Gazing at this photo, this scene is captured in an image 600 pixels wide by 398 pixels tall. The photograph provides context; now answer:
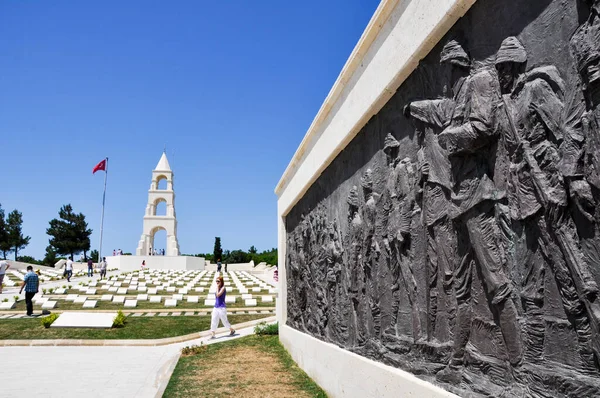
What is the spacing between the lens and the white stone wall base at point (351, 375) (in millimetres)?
4200

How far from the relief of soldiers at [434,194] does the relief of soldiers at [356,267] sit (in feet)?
5.73

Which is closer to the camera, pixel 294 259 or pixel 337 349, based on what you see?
pixel 337 349

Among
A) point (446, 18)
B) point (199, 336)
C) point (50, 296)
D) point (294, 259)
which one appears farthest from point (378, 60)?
point (50, 296)

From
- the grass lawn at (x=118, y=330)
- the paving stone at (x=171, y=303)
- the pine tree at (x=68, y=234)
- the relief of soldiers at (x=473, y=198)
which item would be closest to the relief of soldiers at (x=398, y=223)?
the relief of soldiers at (x=473, y=198)

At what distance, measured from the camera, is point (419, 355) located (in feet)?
13.9

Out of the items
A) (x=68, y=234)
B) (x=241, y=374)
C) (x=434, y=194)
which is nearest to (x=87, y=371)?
(x=241, y=374)

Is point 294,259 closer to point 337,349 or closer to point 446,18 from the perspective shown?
point 337,349

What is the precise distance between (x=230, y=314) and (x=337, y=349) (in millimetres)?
11766

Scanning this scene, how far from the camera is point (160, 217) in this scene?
6556 cm

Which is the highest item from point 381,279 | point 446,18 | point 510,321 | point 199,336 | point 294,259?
point 446,18

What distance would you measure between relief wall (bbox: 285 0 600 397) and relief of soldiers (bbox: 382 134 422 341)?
0.8 inches

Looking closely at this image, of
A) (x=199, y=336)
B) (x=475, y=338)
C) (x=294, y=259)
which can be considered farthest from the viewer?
(x=199, y=336)

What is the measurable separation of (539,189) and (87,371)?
30.9ft

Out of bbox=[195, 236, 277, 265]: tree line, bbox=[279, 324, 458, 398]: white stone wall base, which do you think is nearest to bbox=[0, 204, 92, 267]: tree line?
bbox=[195, 236, 277, 265]: tree line
